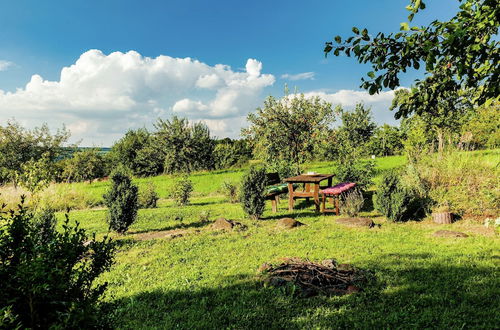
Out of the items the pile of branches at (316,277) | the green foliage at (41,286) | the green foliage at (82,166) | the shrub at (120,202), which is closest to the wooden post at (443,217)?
the pile of branches at (316,277)

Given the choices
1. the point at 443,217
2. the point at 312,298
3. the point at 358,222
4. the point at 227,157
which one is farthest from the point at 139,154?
the point at 312,298

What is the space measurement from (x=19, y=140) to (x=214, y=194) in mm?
18174

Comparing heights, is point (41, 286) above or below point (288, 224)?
above

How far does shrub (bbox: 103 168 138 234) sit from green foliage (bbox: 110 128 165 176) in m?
27.5

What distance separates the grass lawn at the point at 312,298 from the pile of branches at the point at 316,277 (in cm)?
17

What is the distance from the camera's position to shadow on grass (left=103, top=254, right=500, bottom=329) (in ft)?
12.2

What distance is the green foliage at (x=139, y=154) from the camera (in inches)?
1593

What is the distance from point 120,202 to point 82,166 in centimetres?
3618

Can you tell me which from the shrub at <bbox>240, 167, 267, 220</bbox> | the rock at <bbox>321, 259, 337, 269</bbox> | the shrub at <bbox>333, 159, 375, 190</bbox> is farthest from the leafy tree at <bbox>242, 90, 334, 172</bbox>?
the rock at <bbox>321, 259, 337, 269</bbox>

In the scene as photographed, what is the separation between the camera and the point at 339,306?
163 inches

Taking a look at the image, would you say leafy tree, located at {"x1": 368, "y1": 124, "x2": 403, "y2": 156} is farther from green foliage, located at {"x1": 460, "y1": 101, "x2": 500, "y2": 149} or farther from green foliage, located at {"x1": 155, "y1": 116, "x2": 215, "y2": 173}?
green foliage, located at {"x1": 155, "y1": 116, "x2": 215, "y2": 173}

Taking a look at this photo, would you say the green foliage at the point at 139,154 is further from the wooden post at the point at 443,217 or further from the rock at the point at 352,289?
the rock at the point at 352,289

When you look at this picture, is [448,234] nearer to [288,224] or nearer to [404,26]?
[288,224]

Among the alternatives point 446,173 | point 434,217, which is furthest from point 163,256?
point 446,173
